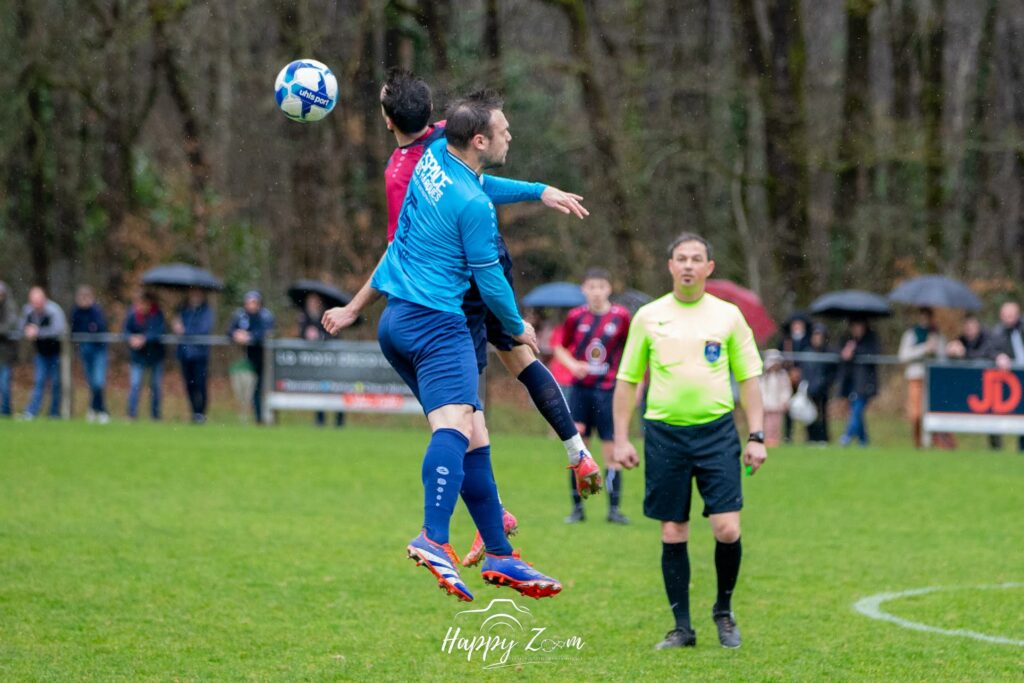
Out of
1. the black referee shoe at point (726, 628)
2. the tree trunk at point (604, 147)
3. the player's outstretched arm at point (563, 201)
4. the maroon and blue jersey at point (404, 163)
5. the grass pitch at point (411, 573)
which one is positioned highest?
the tree trunk at point (604, 147)

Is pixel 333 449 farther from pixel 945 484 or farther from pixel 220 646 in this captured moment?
pixel 220 646

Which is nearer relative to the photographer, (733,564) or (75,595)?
(733,564)

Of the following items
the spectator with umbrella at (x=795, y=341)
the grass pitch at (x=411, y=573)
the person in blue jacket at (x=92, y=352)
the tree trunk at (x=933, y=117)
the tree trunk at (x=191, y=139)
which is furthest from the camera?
the tree trunk at (x=191, y=139)

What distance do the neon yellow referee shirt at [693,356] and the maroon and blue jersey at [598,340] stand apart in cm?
471

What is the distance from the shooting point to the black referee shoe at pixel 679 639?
753 cm

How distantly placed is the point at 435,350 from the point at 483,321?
47 cm

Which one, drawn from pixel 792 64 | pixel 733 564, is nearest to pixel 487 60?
pixel 792 64

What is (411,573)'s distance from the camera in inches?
387

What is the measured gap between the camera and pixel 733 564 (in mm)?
7625

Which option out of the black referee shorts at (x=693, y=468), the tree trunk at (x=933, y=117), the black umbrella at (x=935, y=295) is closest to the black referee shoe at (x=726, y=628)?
the black referee shorts at (x=693, y=468)

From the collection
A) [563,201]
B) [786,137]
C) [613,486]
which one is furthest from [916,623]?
[786,137]

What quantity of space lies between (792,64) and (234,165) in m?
14.3

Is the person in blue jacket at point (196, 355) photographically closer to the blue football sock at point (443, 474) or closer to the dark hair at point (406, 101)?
the dark hair at point (406, 101)

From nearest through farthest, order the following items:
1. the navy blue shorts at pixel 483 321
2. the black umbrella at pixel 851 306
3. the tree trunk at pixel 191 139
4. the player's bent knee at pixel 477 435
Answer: the navy blue shorts at pixel 483 321 < the player's bent knee at pixel 477 435 < the black umbrella at pixel 851 306 < the tree trunk at pixel 191 139
